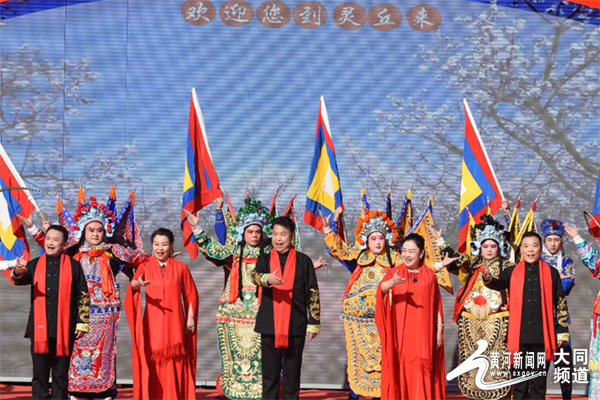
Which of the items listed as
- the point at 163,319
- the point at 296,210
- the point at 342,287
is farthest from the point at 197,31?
the point at 163,319

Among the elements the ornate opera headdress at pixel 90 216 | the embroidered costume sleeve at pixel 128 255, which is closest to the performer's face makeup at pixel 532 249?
the embroidered costume sleeve at pixel 128 255

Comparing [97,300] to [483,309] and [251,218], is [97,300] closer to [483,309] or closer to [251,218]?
[251,218]

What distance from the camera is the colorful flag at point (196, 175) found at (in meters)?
5.39

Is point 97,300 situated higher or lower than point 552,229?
lower

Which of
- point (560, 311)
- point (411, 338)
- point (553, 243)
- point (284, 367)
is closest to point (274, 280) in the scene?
point (284, 367)

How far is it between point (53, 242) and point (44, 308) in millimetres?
418

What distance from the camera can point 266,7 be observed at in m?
6.81

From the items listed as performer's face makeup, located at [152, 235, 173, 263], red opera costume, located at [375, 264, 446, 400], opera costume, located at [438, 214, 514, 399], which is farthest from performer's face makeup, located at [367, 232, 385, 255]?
performer's face makeup, located at [152, 235, 173, 263]

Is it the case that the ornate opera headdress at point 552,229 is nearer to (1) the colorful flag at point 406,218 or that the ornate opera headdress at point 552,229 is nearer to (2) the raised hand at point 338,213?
(1) the colorful flag at point 406,218

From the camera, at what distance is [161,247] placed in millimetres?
4680

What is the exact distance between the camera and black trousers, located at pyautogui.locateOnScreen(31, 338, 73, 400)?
4430 millimetres

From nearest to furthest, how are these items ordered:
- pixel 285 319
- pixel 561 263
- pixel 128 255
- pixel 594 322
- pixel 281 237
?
pixel 285 319
pixel 281 237
pixel 594 322
pixel 128 255
pixel 561 263

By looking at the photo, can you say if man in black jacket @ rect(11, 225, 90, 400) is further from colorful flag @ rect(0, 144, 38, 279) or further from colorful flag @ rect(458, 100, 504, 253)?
colorful flag @ rect(458, 100, 504, 253)

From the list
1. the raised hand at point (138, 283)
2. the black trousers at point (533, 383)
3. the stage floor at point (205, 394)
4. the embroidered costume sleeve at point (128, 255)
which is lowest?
the stage floor at point (205, 394)
